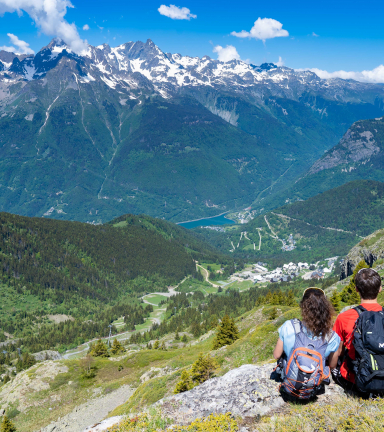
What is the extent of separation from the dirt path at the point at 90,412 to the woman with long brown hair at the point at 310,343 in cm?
4395

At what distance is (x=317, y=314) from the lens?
10.6m

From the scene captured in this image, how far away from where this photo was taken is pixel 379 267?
86375 mm

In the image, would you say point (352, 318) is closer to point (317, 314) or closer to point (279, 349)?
point (317, 314)

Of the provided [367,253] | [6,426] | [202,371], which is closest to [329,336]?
[202,371]

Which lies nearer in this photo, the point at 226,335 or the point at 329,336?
the point at 329,336

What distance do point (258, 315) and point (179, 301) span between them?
130065mm

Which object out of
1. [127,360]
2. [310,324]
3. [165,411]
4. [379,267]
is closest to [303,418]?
[310,324]

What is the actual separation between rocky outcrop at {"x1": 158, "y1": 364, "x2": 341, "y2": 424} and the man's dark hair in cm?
462

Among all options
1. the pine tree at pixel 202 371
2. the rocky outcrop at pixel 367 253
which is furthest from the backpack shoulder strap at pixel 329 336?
the rocky outcrop at pixel 367 253

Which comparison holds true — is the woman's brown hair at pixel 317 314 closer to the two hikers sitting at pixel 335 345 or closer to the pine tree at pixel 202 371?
the two hikers sitting at pixel 335 345

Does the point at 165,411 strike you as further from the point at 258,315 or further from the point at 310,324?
the point at 258,315

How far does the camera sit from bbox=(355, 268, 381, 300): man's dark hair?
412 inches

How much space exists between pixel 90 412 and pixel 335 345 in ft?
168

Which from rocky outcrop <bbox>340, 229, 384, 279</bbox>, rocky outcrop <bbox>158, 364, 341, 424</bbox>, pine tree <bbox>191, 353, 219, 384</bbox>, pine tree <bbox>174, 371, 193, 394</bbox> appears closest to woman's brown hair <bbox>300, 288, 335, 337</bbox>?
rocky outcrop <bbox>158, 364, 341, 424</bbox>
